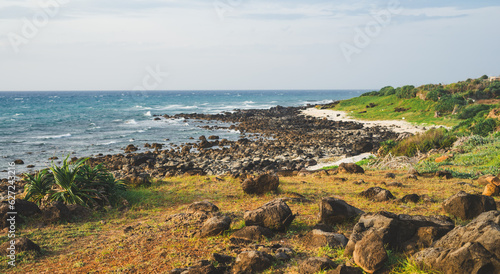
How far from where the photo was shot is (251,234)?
301 inches

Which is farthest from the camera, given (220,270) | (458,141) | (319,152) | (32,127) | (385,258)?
(32,127)

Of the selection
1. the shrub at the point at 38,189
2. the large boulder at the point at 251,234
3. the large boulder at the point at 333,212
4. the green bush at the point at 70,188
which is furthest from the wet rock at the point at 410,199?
the shrub at the point at 38,189

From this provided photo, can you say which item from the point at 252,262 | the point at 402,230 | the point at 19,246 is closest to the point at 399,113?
the point at 402,230

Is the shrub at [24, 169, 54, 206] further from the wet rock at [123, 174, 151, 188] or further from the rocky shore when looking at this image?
the rocky shore

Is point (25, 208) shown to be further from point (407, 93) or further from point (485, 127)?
point (407, 93)

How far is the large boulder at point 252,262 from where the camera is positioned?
614cm

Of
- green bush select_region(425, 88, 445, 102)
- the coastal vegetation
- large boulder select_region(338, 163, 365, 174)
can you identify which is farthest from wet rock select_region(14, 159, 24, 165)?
green bush select_region(425, 88, 445, 102)

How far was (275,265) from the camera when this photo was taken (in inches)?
250

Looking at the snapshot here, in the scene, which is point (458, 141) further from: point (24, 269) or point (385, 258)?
point (24, 269)

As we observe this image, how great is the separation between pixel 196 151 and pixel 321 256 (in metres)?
27.0

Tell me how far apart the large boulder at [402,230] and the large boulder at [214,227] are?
2800mm

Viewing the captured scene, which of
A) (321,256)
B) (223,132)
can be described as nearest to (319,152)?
(223,132)

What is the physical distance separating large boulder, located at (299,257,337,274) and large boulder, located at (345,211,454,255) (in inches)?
22.5

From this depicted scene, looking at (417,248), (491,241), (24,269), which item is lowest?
(24,269)
